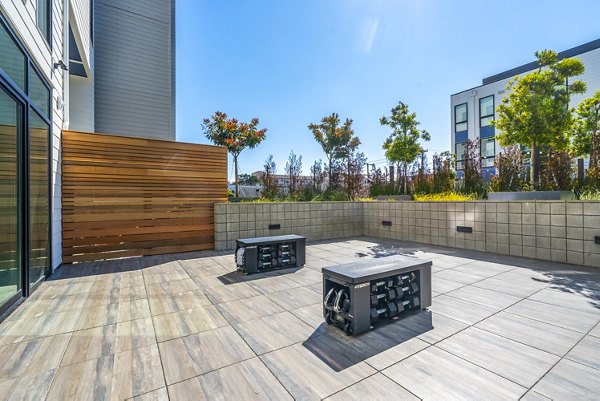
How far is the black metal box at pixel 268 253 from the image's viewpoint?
3.79 metres

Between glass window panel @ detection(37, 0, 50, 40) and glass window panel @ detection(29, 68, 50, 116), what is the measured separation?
677 mm

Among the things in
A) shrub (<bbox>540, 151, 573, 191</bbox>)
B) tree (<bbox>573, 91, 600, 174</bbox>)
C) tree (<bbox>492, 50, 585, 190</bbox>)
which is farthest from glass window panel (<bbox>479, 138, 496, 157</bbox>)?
tree (<bbox>492, 50, 585, 190</bbox>)

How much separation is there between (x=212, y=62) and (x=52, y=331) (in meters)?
7.46

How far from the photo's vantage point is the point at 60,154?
441 cm

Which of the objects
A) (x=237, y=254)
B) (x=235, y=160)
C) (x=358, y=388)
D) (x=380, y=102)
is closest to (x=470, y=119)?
(x=380, y=102)

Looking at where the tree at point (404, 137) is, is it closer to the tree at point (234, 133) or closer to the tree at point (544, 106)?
the tree at point (544, 106)

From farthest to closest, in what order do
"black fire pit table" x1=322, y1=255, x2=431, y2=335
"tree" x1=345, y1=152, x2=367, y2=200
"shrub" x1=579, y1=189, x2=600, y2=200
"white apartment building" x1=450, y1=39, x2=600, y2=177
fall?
"white apartment building" x1=450, y1=39, x2=600, y2=177 → "tree" x1=345, y1=152, x2=367, y2=200 → "shrub" x1=579, y1=189, x2=600, y2=200 → "black fire pit table" x1=322, y1=255, x2=431, y2=335

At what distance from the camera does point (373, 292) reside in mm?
2205

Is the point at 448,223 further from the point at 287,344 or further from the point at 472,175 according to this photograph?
the point at 287,344

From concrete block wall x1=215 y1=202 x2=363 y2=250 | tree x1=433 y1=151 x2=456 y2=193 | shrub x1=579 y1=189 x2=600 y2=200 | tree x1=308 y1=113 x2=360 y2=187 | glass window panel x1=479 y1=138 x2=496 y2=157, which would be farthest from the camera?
glass window panel x1=479 y1=138 x2=496 y2=157

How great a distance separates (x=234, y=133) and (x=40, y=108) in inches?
212

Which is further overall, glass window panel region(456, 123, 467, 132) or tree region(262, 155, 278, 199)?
glass window panel region(456, 123, 467, 132)

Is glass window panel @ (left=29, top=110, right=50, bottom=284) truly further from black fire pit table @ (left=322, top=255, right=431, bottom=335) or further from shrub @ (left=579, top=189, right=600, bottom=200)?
shrub @ (left=579, top=189, right=600, bottom=200)

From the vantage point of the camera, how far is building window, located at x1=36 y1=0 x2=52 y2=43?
335cm
